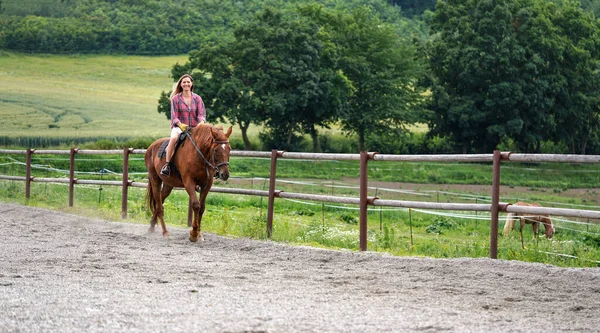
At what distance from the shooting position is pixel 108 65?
89125 mm

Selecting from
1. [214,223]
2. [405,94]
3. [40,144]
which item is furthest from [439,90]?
[214,223]

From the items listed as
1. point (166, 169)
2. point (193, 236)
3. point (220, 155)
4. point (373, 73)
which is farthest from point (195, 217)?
point (373, 73)

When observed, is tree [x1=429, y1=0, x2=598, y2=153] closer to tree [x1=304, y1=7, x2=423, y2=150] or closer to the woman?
tree [x1=304, y1=7, x2=423, y2=150]

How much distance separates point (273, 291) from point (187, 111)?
215 inches

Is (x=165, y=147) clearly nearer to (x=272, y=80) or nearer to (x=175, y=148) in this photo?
(x=175, y=148)

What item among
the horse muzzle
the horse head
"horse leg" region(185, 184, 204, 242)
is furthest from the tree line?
the horse muzzle

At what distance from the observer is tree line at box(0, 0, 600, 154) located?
55.3 metres

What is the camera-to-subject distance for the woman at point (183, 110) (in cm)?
1260

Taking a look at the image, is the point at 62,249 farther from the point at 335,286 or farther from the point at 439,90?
the point at 439,90

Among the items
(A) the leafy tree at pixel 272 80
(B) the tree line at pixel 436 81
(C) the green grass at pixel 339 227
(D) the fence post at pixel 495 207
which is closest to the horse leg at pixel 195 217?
(C) the green grass at pixel 339 227

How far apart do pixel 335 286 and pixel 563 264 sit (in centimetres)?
275

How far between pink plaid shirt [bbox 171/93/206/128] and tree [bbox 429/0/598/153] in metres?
43.1

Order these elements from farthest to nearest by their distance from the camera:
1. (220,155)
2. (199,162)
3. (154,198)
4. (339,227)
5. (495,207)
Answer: (339,227)
(154,198)
(199,162)
(220,155)
(495,207)

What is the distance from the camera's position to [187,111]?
12.8 metres
